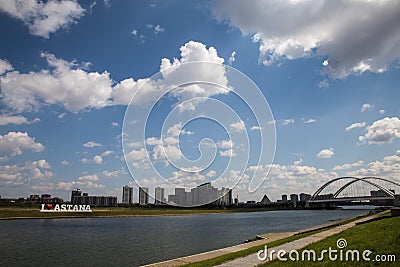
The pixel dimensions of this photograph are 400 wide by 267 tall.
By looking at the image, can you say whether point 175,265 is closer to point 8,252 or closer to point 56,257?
point 56,257

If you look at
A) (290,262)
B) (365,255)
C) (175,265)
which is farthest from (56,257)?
(365,255)

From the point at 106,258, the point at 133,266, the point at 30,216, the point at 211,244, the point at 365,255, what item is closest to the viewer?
the point at 365,255

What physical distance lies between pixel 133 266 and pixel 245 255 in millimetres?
8432

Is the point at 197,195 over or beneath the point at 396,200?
over

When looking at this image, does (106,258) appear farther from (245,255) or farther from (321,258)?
(321,258)

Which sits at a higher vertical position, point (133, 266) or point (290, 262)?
point (290, 262)

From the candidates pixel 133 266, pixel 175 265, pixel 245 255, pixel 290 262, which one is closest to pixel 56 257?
pixel 133 266

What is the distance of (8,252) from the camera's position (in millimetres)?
31312

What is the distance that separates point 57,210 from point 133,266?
331ft

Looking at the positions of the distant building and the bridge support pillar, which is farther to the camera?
the bridge support pillar

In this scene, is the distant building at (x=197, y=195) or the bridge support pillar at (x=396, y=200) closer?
the distant building at (x=197, y=195)

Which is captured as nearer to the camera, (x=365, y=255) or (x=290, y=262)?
(x=365, y=255)

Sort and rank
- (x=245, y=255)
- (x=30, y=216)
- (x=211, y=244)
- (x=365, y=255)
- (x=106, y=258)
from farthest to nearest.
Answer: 1. (x=30, y=216)
2. (x=211, y=244)
3. (x=106, y=258)
4. (x=245, y=255)
5. (x=365, y=255)

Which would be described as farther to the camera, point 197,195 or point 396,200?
point 396,200
